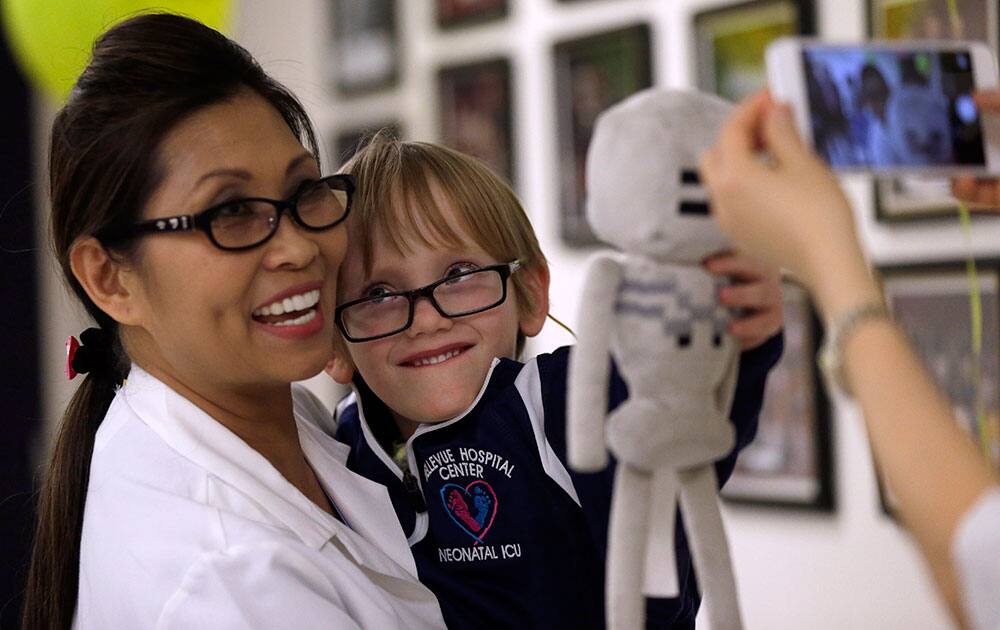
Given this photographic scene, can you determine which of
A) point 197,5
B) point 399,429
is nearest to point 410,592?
point 399,429

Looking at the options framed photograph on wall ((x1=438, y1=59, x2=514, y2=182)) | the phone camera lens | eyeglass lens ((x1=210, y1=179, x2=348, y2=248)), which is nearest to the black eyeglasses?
eyeglass lens ((x1=210, y1=179, x2=348, y2=248))

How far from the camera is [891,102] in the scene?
2.80 ft

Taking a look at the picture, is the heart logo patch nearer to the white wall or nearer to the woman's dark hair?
the woman's dark hair

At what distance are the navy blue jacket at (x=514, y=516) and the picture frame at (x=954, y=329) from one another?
983 mm

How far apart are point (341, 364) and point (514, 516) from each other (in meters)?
0.34

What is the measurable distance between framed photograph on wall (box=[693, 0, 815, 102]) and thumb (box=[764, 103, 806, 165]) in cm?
164

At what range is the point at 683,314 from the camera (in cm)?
85

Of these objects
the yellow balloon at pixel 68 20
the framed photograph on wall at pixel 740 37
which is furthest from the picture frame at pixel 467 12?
the yellow balloon at pixel 68 20

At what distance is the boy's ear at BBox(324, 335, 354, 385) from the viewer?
143 cm

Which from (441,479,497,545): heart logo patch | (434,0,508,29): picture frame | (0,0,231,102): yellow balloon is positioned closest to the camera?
(441,479,497,545): heart logo patch

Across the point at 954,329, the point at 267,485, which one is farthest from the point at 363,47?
the point at 267,485

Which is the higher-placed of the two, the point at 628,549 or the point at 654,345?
the point at 654,345

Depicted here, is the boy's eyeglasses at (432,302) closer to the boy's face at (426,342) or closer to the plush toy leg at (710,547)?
the boy's face at (426,342)

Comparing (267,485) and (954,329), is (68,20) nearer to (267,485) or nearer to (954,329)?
(267,485)
